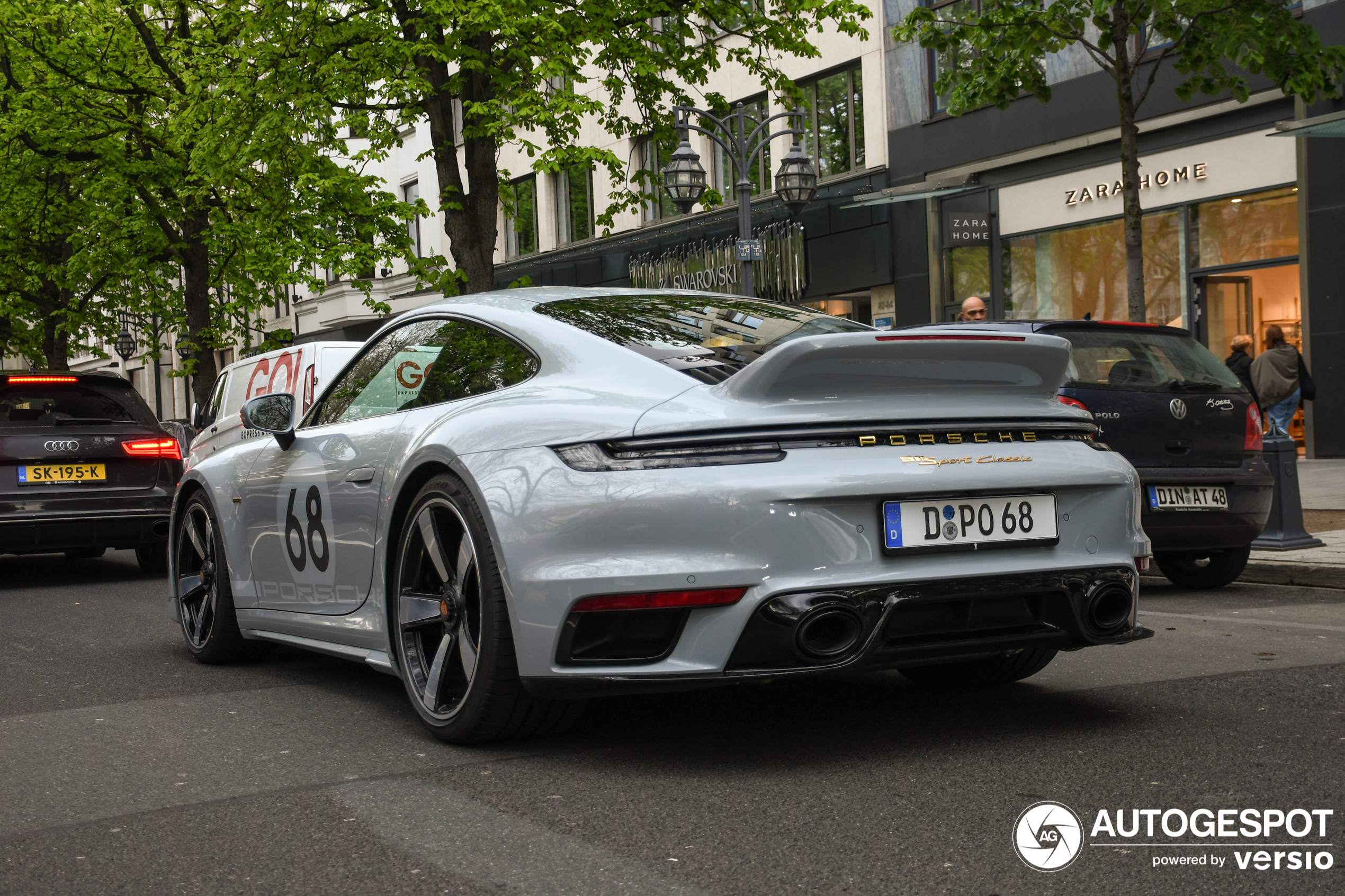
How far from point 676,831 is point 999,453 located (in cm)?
137

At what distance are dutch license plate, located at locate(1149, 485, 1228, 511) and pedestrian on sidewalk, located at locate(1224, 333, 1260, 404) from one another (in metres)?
8.52

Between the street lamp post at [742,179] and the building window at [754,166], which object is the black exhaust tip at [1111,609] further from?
the building window at [754,166]

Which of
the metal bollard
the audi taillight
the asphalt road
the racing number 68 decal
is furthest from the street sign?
the racing number 68 decal

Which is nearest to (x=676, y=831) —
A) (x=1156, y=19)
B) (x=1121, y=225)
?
(x=1156, y=19)

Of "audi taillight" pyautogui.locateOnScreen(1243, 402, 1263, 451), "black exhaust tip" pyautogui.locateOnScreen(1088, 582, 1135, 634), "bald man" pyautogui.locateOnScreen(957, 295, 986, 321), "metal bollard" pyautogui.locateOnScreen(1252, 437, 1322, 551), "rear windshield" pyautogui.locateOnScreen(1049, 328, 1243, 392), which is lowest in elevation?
"metal bollard" pyautogui.locateOnScreen(1252, 437, 1322, 551)

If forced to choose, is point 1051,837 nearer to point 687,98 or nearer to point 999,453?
point 999,453

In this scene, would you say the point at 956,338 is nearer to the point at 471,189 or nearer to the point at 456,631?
the point at 456,631

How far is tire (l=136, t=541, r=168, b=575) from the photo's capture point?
12000 millimetres

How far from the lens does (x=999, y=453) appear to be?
13.4 feet

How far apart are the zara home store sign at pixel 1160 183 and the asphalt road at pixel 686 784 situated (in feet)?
42.6

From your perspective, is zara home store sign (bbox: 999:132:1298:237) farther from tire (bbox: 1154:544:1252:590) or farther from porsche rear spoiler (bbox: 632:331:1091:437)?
porsche rear spoiler (bbox: 632:331:1091:437)

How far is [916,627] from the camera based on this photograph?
392 cm

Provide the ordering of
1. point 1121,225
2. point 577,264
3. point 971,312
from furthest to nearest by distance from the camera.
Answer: point 577,264, point 1121,225, point 971,312

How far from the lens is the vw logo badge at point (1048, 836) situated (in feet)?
10.2
